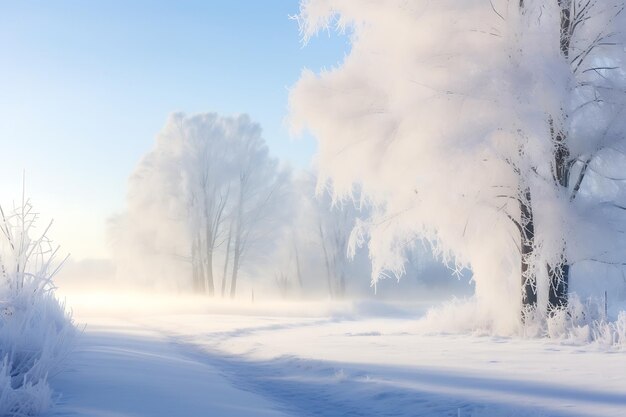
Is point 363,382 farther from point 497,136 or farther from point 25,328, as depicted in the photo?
point 497,136

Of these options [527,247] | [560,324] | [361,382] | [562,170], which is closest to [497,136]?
[562,170]

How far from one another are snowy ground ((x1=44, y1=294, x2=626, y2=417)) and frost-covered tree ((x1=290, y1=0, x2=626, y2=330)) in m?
2.26

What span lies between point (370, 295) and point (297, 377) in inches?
1697

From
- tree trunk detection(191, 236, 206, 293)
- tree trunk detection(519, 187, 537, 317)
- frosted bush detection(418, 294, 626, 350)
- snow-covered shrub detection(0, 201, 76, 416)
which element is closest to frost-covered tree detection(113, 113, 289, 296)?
tree trunk detection(191, 236, 206, 293)

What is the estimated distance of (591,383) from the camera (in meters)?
6.18

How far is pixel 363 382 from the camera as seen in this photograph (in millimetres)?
6816

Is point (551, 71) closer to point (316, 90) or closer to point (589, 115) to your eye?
point (589, 115)

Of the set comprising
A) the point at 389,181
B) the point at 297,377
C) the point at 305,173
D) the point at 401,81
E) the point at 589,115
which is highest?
the point at 305,173

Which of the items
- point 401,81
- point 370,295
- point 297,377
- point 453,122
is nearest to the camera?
point 297,377

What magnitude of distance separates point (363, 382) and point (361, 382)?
0.03 meters

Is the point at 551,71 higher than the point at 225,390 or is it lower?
higher

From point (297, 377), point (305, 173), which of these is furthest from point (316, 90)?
point (305, 173)

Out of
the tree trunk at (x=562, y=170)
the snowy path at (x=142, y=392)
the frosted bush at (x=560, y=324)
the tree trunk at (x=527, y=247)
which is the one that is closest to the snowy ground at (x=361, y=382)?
the snowy path at (x=142, y=392)

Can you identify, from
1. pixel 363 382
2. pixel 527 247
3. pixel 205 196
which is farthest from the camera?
pixel 205 196
